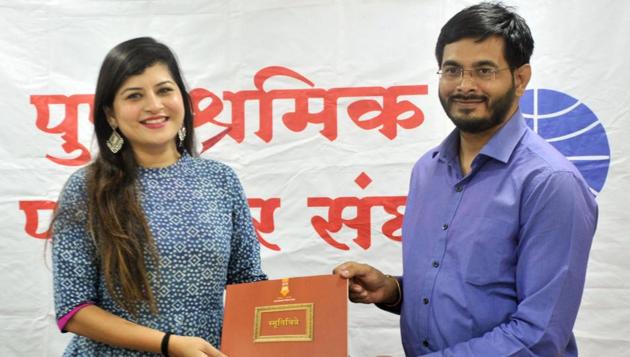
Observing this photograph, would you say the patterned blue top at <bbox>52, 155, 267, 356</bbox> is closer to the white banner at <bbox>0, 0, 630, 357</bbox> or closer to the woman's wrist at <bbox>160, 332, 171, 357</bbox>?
the woman's wrist at <bbox>160, 332, 171, 357</bbox>

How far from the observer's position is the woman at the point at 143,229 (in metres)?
1.53

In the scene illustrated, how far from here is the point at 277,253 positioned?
2547 mm

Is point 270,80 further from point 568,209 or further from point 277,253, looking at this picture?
point 568,209

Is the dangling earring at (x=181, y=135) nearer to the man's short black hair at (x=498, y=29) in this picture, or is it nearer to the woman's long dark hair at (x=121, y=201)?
the woman's long dark hair at (x=121, y=201)

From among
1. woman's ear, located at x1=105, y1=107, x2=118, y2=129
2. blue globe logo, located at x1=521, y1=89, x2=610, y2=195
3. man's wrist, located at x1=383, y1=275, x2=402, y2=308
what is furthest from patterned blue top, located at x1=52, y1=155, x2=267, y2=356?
blue globe logo, located at x1=521, y1=89, x2=610, y2=195

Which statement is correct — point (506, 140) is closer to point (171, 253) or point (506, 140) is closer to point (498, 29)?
point (498, 29)

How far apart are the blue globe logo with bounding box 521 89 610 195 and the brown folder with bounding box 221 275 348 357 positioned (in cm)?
125

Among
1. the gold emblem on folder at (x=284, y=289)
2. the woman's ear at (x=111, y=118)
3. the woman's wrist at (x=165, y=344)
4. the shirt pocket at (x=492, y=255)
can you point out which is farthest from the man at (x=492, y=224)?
the woman's ear at (x=111, y=118)

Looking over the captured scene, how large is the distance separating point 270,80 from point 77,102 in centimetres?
75

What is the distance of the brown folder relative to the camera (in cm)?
148

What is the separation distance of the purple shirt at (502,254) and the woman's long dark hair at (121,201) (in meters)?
0.63

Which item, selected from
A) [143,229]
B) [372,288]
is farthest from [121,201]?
[372,288]

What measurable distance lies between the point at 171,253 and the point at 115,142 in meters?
0.33

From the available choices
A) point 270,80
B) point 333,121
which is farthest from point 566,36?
point 270,80
